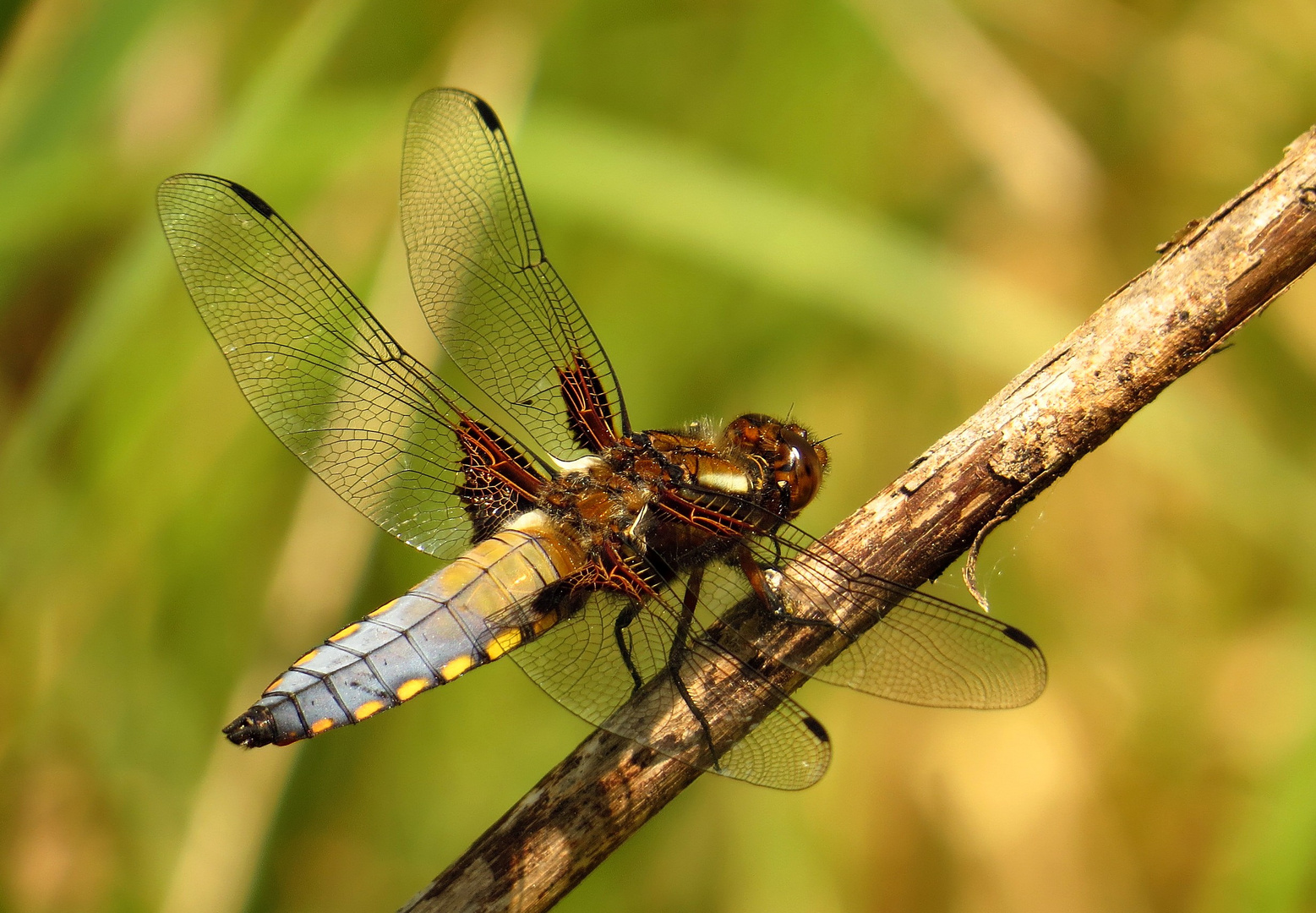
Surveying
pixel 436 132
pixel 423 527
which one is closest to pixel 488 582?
pixel 423 527

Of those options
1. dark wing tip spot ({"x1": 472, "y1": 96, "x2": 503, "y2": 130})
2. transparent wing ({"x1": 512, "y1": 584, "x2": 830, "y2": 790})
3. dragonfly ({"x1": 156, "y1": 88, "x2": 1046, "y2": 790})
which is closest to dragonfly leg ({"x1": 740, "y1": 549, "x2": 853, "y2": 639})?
dragonfly ({"x1": 156, "y1": 88, "x2": 1046, "y2": 790})

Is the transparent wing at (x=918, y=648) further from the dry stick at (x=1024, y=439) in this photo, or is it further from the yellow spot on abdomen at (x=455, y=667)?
the yellow spot on abdomen at (x=455, y=667)

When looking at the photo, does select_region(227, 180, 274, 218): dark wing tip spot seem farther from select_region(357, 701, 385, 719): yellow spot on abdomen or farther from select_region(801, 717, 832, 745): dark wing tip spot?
select_region(801, 717, 832, 745): dark wing tip spot

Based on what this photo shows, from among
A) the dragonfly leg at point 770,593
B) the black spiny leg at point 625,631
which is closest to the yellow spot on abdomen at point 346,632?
the black spiny leg at point 625,631

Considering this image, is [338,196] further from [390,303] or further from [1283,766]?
[1283,766]

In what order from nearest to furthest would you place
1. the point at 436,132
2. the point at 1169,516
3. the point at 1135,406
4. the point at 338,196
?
the point at 1135,406
the point at 436,132
the point at 338,196
the point at 1169,516

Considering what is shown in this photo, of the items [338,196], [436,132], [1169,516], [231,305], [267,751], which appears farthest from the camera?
[1169,516]
